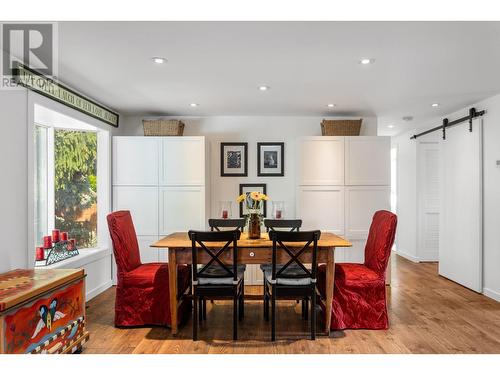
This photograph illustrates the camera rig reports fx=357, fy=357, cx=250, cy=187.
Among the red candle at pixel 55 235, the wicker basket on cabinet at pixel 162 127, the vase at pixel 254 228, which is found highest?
the wicker basket on cabinet at pixel 162 127

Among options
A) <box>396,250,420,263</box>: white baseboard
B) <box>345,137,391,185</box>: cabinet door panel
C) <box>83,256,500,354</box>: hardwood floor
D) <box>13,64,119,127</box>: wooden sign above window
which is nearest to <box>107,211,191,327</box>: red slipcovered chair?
<box>83,256,500,354</box>: hardwood floor

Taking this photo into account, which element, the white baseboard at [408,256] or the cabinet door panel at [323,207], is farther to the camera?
the white baseboard at [408,256]

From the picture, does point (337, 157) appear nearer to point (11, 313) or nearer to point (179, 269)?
point (179, 269)

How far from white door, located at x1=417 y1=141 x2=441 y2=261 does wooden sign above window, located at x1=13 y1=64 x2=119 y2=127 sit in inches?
213

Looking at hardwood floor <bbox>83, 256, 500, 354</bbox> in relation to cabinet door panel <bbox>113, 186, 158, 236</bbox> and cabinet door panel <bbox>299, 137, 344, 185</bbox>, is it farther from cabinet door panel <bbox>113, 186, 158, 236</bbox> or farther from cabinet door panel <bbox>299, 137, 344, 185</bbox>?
cabinet door panel <bbox>299, 137, 344, 185</bbox>

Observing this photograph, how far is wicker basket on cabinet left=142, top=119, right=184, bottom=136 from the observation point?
4914mm

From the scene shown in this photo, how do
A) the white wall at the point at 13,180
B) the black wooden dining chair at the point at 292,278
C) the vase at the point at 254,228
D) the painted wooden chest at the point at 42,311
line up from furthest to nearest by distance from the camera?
the vase at the point at 254,228 < the black wooden dining chair at the point at 292,278 < the white wall at the point at 13,180 < the painted wooden chest at the point at 42,311

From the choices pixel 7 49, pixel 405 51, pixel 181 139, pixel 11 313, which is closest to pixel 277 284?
pixel 11 313

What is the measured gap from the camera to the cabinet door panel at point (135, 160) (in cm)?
488

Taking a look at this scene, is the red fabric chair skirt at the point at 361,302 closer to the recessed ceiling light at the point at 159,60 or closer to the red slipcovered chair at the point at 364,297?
the red slipcovered chair at the point at 364,297

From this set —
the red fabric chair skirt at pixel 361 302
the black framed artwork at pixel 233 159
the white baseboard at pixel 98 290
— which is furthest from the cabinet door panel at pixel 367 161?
the white baseboard at pixel 98 290

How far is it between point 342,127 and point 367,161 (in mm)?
592

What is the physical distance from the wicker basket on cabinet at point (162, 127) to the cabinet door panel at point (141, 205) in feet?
2.57

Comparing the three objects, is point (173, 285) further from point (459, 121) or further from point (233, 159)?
point (459, 121)
